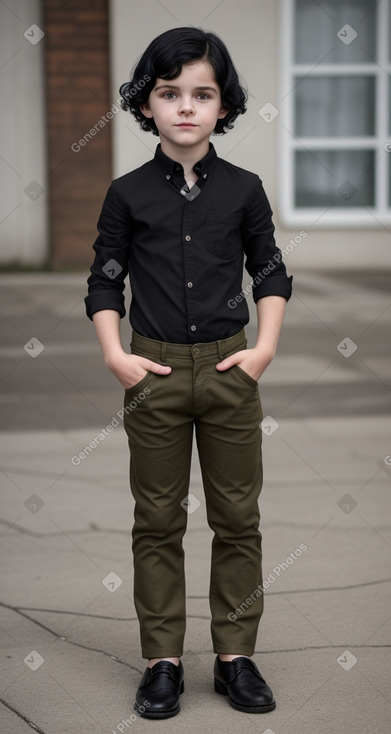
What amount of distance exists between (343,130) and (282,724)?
32.4 feet

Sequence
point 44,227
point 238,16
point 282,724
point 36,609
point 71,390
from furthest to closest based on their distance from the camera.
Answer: point 44,227 < point 238,16 < point 71,390 < point 36,609 < point 282,724

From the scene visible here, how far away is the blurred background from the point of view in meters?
3.27

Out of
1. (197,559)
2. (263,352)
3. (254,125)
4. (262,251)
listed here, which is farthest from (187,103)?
(254,125)

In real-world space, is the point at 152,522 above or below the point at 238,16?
below

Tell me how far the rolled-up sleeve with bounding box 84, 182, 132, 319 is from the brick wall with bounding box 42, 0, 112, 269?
8.63 metres

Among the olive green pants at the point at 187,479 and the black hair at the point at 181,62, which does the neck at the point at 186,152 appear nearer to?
the black hair at the point at 181,62

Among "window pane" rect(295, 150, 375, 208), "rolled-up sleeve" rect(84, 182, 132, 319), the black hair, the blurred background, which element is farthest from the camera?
"window pane" rect(295, 150, 375, 208)

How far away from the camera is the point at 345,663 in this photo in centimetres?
Result: 327

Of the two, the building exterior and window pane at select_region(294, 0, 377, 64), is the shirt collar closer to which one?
the building exterior

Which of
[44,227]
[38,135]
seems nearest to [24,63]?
[38,135]

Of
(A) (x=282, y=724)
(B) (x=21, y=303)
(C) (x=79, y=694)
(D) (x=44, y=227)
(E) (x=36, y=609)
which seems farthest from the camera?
(D) (x=44, y=227)

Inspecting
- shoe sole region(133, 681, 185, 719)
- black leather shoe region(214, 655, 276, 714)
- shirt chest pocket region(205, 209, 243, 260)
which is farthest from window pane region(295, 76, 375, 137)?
shoe sole region(133, 681, 185, 719)

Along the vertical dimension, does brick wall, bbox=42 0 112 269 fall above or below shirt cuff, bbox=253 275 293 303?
below

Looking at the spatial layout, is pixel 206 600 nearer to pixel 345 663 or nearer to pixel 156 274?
pixel 345 663
